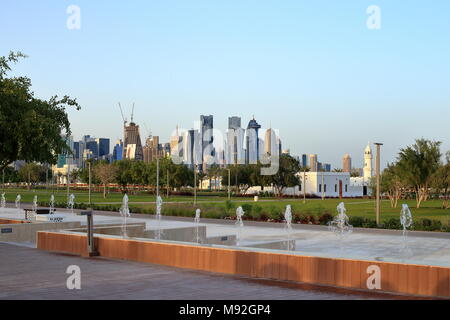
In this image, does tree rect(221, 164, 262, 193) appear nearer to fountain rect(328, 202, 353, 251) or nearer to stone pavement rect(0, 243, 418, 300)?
fountain rect(328, 202, 353, 251)

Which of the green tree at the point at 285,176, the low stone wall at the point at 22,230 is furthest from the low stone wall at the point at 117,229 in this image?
the green tree at the point at 285,176

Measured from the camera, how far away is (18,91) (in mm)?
20094

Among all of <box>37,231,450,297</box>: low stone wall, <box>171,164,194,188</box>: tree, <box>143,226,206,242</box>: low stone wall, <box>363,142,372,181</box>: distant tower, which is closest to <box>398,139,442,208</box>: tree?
<box>143,226,206,242</box>: low stone wall

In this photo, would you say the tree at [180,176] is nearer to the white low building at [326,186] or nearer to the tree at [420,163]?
the white low building at [326,186]

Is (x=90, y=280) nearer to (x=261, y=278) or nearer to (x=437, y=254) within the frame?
(x=261, y=278)

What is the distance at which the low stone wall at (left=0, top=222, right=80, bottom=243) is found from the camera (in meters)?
19.1

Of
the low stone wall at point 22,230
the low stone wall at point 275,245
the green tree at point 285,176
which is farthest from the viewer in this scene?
the green tree at point 285,176

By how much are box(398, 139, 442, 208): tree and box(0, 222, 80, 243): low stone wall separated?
115 ft

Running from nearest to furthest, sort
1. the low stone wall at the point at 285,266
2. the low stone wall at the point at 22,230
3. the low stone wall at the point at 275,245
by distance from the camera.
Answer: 1. the low stone wall at the point at 285,266
2. the low stone wall at the point at 275,245
3. the low stone wall at the point at 22,230

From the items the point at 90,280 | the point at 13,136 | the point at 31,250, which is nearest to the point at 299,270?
the point at 90,280

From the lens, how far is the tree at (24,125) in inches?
760

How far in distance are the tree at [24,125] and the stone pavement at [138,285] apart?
707 centimetres
